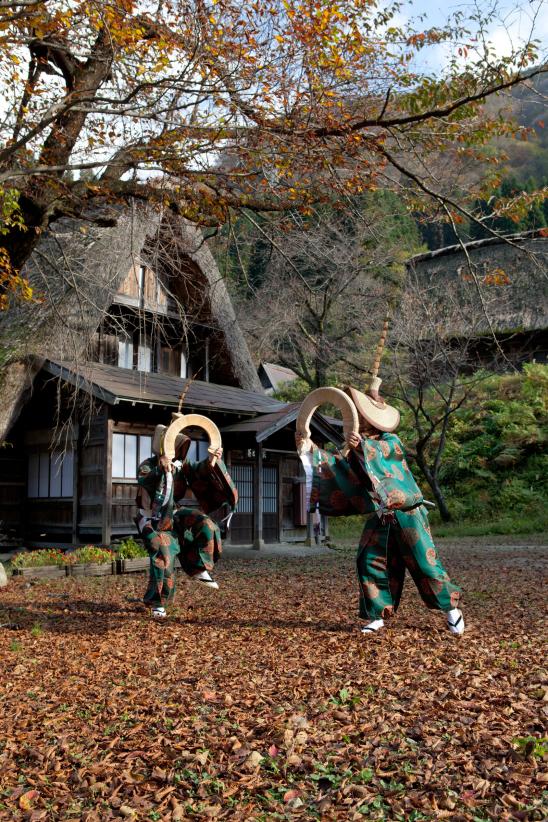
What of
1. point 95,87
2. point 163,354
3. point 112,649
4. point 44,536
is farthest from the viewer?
point 163,354

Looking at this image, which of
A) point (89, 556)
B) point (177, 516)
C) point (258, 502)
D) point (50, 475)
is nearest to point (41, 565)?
A: point (89, 556)

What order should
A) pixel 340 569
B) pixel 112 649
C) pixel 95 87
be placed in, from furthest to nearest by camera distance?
pixel 340 569 < pixel 95 87 < pixel 112 649

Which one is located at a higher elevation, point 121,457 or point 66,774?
point 121,457

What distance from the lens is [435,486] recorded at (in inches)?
740

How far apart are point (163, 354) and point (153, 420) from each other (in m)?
2.56

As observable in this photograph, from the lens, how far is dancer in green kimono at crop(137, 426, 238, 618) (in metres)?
6.95

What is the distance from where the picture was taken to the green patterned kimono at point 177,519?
6.94m

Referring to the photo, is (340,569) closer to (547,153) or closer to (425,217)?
(425,217)

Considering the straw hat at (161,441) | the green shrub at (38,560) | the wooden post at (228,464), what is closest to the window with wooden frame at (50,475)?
the green shrub at (38,560)

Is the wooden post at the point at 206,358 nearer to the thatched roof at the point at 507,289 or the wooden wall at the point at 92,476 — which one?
the wooden wall at the point at 92,476

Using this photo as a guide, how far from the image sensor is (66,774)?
3.39m

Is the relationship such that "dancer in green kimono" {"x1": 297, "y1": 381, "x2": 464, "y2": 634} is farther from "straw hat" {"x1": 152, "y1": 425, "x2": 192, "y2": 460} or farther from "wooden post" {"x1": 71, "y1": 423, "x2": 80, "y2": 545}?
"wooden post" {"x1": 71, "y1": 423, "x2": 80, "y2": 545}

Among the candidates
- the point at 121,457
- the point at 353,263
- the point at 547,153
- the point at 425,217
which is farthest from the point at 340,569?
the point at 547,153

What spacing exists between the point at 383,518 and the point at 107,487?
7922 mm
